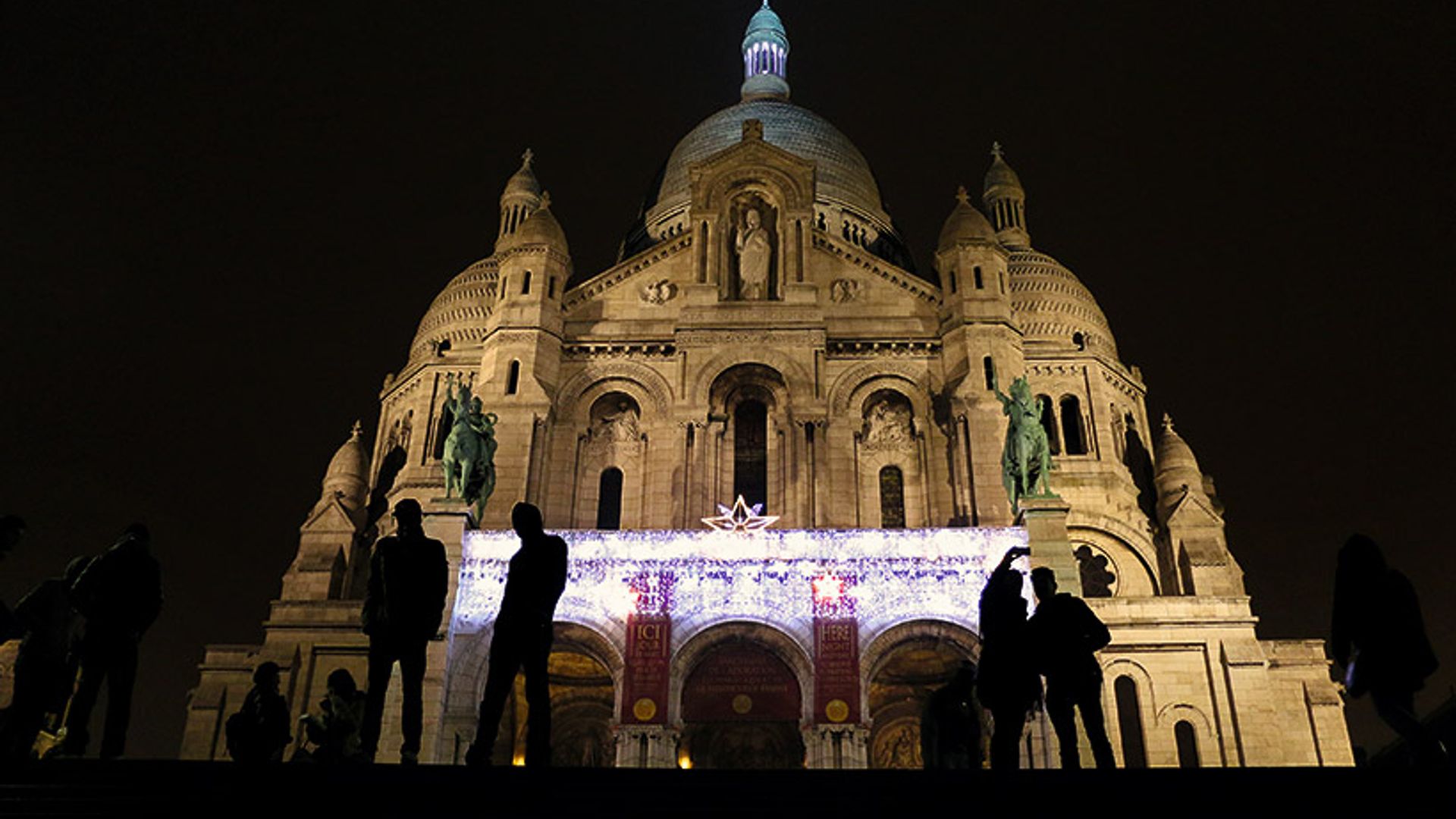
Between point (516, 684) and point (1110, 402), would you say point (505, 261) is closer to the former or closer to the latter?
point (516, 684)

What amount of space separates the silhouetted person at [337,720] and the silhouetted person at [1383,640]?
10.2 m

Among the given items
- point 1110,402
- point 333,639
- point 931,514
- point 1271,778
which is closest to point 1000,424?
point 931,514

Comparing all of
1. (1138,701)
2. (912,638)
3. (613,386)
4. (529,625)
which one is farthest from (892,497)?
(529,625)

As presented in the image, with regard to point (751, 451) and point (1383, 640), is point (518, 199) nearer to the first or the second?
point (751, 451)

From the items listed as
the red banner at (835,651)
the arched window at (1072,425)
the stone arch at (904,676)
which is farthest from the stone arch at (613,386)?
the arched window at (1072,425)

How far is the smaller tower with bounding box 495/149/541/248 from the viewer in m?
51.8

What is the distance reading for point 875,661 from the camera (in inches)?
1110

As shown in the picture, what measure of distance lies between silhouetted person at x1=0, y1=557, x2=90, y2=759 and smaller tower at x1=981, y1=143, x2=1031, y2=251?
142 feet

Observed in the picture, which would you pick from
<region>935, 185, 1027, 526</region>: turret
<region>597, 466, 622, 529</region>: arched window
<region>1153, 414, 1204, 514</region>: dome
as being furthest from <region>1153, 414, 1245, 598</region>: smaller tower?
<region>597, 466, 622, 529</region>: arched window

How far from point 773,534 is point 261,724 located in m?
17.6

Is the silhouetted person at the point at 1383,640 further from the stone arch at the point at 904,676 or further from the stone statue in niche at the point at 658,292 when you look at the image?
the stone statue in niche at the point at 658,292

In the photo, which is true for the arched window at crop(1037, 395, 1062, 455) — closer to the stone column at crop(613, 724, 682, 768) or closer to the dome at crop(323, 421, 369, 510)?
the stone column at crop(613, 724, 682, 768)

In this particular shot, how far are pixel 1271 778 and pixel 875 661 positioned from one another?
60.2 feet

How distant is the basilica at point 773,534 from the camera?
2805 centimetres
